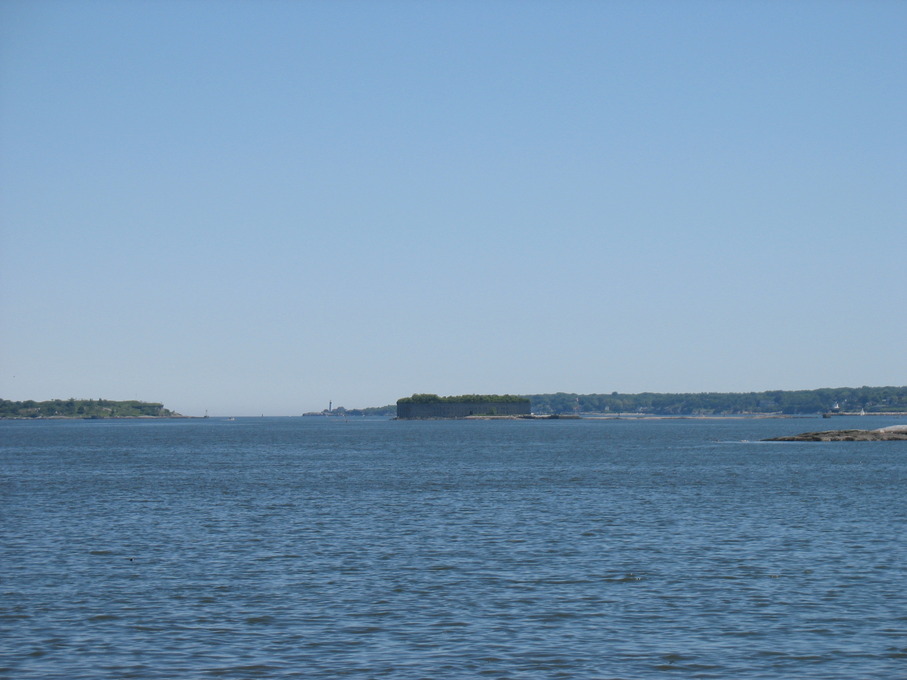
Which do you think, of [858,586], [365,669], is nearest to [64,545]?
[365,669]

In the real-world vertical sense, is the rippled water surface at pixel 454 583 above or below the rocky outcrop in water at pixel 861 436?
below

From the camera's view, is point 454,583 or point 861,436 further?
point 861,436

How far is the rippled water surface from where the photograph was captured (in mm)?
24797

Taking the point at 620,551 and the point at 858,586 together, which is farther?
the point at 620,551

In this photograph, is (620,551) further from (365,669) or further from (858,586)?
(365,669)

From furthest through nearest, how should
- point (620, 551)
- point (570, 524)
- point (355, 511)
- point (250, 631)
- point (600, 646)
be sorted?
point (355, 511) → point (570, 524) → point (620, 551) → point (250, 631) → point (600, 646)

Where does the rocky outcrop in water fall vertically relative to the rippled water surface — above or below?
above

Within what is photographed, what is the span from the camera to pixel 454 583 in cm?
3456

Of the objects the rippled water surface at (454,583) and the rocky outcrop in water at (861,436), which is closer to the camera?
the rippled water surface at (454,583)

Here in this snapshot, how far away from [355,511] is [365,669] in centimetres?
3499

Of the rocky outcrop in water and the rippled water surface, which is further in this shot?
the rocky outcrop in water

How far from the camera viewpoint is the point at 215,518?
54844mm

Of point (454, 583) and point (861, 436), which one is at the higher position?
point (861, 436)

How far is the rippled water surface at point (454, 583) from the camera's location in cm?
2480
